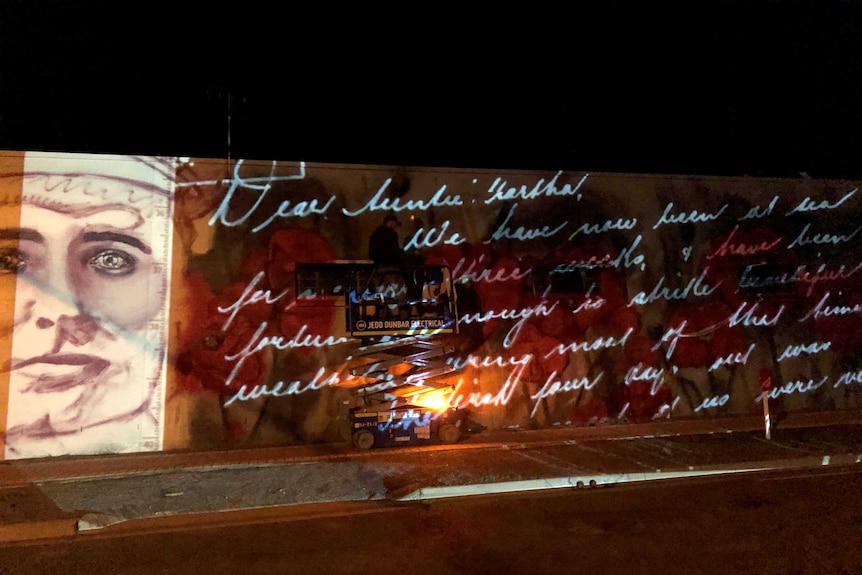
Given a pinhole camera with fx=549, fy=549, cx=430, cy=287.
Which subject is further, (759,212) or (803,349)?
(759,212)

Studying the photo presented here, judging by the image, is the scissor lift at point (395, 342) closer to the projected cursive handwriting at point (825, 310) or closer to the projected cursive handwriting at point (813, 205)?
the projected cursive handwriting at point (825, 310)

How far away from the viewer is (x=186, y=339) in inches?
368

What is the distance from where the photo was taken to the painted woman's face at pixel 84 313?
8.84 m

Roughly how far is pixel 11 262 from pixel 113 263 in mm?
1486

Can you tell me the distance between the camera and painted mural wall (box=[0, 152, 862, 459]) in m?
9.02

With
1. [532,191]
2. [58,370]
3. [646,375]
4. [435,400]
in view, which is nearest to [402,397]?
[435,400]

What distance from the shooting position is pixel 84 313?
9.05 meters

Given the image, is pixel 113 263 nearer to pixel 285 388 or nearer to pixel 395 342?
pixel 285 388

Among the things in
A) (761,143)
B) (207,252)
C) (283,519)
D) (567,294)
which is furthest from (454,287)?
(761,143)

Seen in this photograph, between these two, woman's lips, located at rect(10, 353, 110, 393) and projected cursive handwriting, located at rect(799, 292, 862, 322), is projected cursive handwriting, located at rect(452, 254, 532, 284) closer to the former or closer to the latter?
woman's lips, located at rect(10, 353, 110, 393)

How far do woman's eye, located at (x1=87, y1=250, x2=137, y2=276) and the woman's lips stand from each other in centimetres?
143

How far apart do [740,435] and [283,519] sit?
7.67m

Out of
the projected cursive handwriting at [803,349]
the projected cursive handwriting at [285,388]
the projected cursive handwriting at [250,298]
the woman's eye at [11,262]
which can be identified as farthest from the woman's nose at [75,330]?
the projected cursive handwriting at [803,349]

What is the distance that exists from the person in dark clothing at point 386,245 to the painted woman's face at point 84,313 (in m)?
3.59
